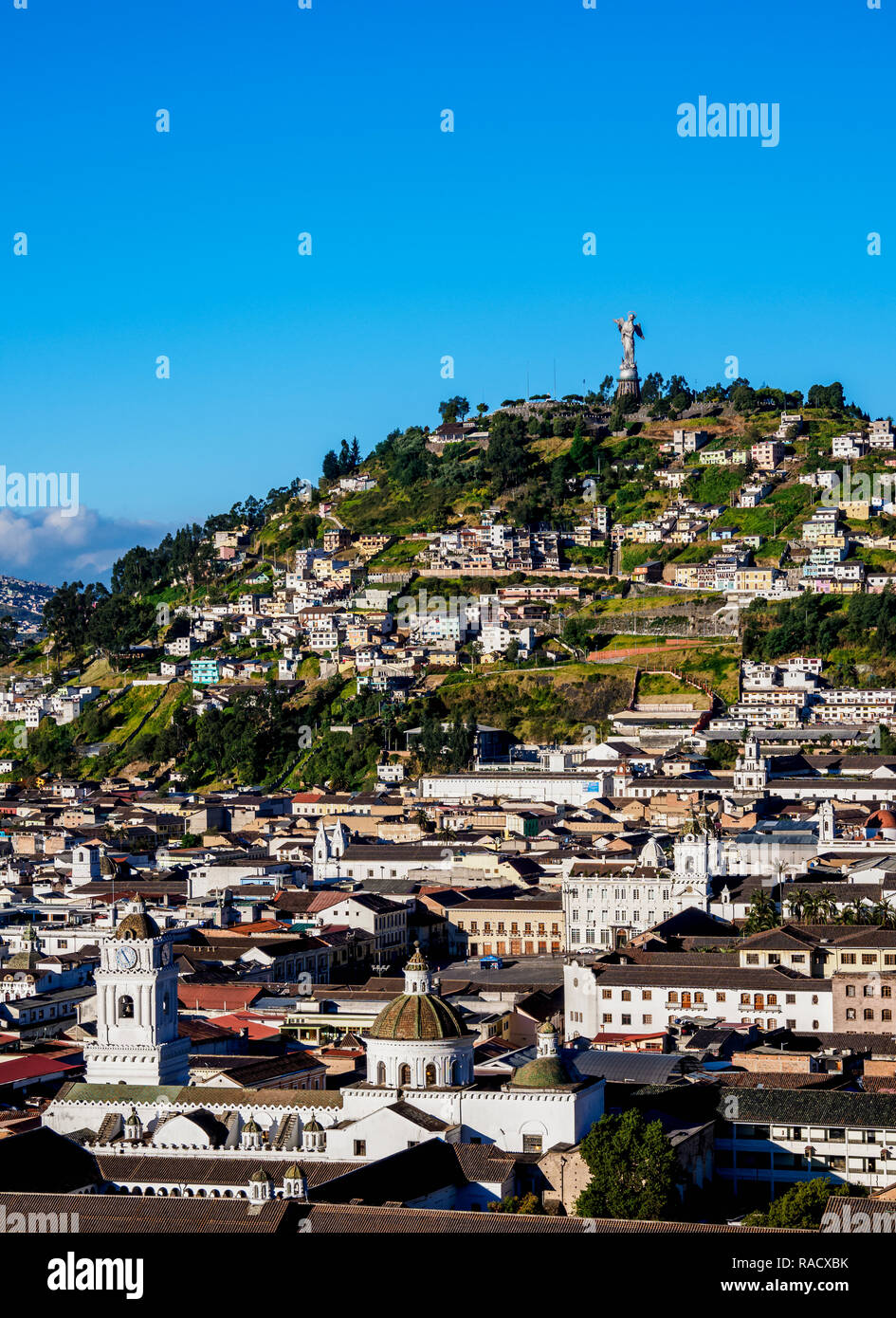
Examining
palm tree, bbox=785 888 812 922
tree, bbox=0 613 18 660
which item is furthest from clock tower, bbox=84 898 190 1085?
tree, bbox=0 613 18 660

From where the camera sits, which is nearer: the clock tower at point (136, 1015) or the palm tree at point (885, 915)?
the clock tower at point (136, 1015)

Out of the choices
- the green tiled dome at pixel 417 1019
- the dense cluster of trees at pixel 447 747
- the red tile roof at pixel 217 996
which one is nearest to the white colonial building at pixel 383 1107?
the green tiled dome at pixel 417 1019

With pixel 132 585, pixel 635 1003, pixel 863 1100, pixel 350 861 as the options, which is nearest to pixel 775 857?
pixel 350 861

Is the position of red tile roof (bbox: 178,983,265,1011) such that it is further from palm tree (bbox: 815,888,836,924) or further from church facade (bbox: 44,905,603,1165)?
palm tree (bbox: 815,888,836,924)

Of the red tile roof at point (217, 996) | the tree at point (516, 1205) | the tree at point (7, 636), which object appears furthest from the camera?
the tree at point (7, 636)

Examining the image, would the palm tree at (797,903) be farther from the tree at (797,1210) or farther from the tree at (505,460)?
the tree at (505,460)
